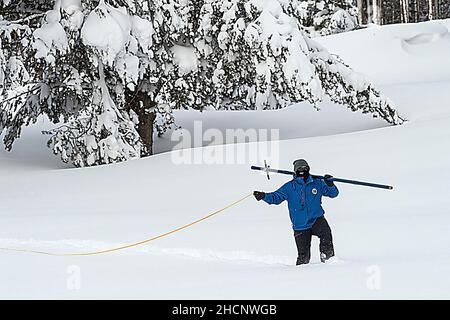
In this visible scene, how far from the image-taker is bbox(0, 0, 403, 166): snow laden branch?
1145 centimetres

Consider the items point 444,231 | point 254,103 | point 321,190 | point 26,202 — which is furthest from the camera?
point 254,103

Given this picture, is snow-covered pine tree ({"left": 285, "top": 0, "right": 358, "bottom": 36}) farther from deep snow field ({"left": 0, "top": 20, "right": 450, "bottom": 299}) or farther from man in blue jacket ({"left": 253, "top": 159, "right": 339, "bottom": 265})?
man in blue jacket ({"left": 253, "top": 159, "right": 339, "bottom": 265})

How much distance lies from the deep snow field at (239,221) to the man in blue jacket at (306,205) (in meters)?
0.20

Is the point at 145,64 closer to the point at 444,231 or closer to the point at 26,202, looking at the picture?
the point at 26,202

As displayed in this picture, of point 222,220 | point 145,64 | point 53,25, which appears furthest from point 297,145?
point 53,25

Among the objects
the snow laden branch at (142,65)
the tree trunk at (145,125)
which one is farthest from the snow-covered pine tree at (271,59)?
the tree trunk at (145,125)

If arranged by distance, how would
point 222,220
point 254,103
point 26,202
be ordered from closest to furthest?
point 222,220 < point 26,202 < point 254,103

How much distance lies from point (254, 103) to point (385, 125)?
3.31 metres

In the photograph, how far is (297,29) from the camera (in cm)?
1220

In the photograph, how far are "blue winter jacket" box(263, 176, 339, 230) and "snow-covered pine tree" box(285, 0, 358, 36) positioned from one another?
21.4 m

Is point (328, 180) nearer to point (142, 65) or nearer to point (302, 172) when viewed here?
point (302, 172)

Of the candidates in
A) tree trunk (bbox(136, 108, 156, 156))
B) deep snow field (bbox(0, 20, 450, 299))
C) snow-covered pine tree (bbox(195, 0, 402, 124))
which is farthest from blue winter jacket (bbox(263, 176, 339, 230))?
tree trunk (bbox(136, 108, 156, 156))

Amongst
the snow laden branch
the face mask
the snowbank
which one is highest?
the snowbank

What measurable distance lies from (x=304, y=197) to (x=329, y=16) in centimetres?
2306
